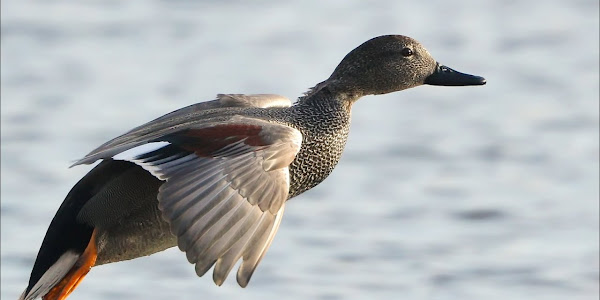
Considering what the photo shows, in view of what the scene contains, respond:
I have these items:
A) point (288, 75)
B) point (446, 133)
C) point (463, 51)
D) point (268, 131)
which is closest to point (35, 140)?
point (288, 75)

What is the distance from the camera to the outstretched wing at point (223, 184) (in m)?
6.30

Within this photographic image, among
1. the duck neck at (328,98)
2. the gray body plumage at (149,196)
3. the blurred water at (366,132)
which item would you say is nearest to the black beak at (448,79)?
the duck neck at (328,98)

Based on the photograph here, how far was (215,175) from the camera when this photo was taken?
6672mm

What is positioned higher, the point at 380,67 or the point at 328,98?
the point at 380,67

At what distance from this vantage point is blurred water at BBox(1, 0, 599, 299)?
9.62 m

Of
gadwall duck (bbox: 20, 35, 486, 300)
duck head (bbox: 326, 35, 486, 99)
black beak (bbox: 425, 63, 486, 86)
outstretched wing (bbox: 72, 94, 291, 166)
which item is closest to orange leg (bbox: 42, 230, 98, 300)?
gadwall duck (bbox: 20, 35, 486, 300)

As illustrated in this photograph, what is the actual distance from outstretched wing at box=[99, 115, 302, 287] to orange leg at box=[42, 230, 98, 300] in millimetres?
577

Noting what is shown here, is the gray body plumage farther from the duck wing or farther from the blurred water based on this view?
the blurred water

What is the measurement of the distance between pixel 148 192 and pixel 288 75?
5317 mm

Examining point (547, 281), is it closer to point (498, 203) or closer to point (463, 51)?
point (498, 203)

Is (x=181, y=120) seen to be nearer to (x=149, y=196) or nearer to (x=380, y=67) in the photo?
(x=149, y=196)

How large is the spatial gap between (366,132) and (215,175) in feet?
17.0

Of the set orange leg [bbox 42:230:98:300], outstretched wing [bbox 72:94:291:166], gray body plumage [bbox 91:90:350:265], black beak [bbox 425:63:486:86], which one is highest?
black beak [bbox 425:63:486:86]

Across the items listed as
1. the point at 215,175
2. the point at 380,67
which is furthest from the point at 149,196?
the point at 380,67
